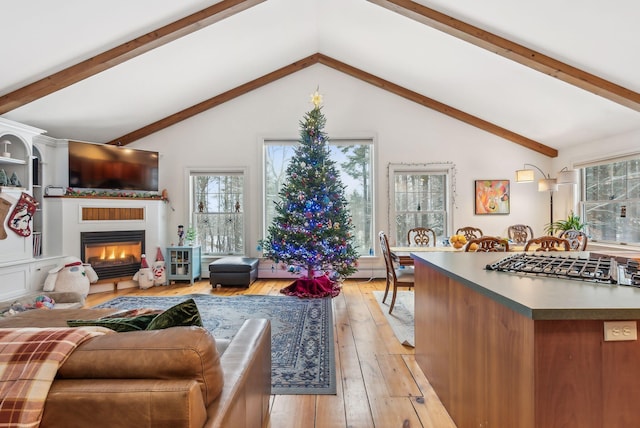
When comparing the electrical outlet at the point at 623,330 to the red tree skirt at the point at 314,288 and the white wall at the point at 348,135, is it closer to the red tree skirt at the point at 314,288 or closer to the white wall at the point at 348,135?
the red tree skirt at the point at 314,288

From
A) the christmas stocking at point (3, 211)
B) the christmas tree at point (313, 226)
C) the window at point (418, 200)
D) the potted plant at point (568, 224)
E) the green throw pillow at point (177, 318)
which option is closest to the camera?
the green throw pillow at point (177, 318)

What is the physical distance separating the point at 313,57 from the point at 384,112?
64.1 inches

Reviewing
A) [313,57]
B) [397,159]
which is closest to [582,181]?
[397,159]

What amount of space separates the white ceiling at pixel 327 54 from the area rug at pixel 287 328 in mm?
2953

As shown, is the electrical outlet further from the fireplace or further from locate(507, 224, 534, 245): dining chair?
the fireplace

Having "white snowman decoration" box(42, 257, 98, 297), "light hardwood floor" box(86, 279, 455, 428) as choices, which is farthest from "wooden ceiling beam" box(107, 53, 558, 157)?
"light hardwood floor" box(86, 279, 455, 428)

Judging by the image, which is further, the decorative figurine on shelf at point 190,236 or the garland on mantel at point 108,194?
the decorative figurine on shelf at point 190,236

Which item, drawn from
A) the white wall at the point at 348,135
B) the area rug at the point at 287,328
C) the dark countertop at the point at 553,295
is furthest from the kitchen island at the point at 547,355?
the white wall at the point at 348,135

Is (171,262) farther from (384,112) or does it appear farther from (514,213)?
(514,213)

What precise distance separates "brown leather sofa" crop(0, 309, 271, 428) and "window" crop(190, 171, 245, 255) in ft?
17.2

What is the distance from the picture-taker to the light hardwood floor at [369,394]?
197 centimetres

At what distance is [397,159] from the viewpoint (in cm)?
605

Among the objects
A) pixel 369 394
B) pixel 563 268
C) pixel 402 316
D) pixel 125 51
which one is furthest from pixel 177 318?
pixel 125 51

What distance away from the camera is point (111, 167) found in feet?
17.6
